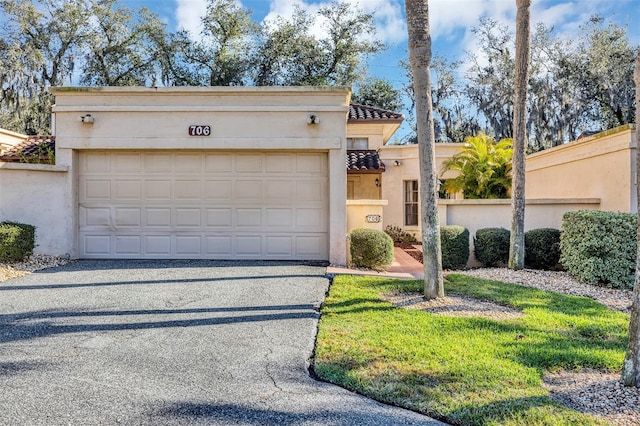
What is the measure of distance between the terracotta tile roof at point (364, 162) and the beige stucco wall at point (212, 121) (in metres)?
5.17

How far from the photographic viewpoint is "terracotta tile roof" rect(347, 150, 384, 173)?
1484 cm

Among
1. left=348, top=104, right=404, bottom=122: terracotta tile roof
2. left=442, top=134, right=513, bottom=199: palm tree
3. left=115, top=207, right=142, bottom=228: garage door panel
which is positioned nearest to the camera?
left=115, top=207, right=142, bottom=228: garage door panel

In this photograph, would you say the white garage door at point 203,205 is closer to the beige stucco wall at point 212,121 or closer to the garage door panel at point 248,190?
the garage door panel at point 248,190

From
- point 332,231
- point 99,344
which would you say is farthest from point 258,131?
point 99,344

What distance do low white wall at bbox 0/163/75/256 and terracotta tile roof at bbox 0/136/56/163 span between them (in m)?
2.82

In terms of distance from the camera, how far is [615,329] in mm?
5188

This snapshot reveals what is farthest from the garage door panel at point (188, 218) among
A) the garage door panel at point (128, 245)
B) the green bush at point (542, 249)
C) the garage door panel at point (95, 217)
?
the green bush at point (542, 249)

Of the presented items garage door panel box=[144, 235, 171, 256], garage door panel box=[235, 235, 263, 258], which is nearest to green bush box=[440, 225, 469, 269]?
garage door panel box=[235, 235, 263, 258]

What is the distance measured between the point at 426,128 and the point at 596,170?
21.1ft

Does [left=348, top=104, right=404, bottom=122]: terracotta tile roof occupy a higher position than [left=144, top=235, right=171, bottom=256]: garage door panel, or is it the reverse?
[left=348, top=104, right=404, bottom=122]: terracotta tile roof

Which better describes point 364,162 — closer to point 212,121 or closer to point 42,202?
point 212,121

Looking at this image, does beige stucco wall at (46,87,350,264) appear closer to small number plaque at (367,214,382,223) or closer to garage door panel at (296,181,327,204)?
garage door panel at (296,181,327,204)

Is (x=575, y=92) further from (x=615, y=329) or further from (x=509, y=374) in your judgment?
(x=509, y=374)

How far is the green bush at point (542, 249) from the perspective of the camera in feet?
31.3
